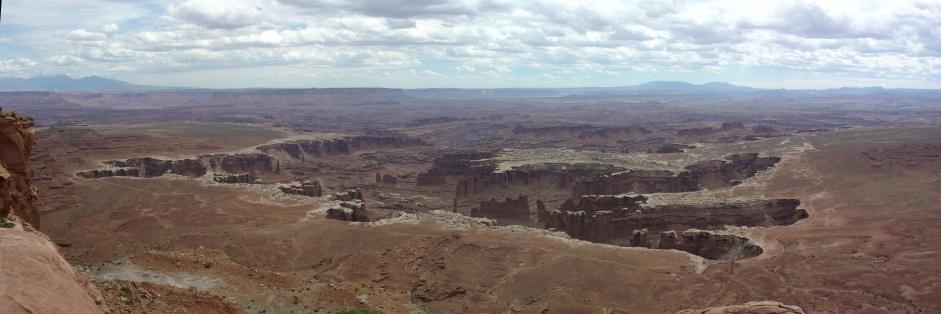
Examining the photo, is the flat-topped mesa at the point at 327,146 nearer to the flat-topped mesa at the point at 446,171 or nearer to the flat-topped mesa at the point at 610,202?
the flat-topped mesa at the point at 446,171

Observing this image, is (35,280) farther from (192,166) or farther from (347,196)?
(192,166)

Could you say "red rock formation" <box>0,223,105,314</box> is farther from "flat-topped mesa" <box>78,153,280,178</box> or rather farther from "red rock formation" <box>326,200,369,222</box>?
"flat-topped mesa" <box>78,153,280,178</box>

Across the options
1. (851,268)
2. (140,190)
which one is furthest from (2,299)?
(140,190)

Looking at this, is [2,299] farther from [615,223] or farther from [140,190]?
[140,190]

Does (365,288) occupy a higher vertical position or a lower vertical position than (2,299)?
lower

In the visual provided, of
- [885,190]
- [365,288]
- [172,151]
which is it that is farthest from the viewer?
[172,151]

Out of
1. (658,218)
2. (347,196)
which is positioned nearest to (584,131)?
(347,196)
